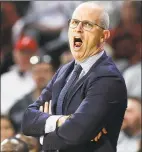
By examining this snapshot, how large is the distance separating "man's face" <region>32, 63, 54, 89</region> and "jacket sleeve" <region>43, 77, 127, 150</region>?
7.51 ft

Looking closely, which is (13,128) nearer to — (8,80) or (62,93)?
(8,80)

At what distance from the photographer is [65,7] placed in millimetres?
4367

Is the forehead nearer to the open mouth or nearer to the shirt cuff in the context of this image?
the open mouth

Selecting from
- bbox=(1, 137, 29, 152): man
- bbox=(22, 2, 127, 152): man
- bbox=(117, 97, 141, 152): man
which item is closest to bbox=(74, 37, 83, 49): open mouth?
bbox=(22, 2, 127, 152): man

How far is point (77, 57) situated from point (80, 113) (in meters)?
0.22

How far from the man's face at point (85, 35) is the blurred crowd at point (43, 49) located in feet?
7.01

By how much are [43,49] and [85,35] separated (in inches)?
101

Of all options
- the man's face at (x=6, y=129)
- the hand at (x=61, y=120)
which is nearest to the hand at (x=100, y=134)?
the hand at (x=61, y=120)

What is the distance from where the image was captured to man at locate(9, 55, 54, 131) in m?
4.05

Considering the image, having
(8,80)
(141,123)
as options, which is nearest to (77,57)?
(141,123)

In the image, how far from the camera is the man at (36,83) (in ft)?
13.3

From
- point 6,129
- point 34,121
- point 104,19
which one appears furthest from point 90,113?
point 6,129

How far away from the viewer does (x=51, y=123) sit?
1801 millimetres

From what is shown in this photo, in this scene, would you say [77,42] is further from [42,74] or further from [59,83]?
[42,74]
